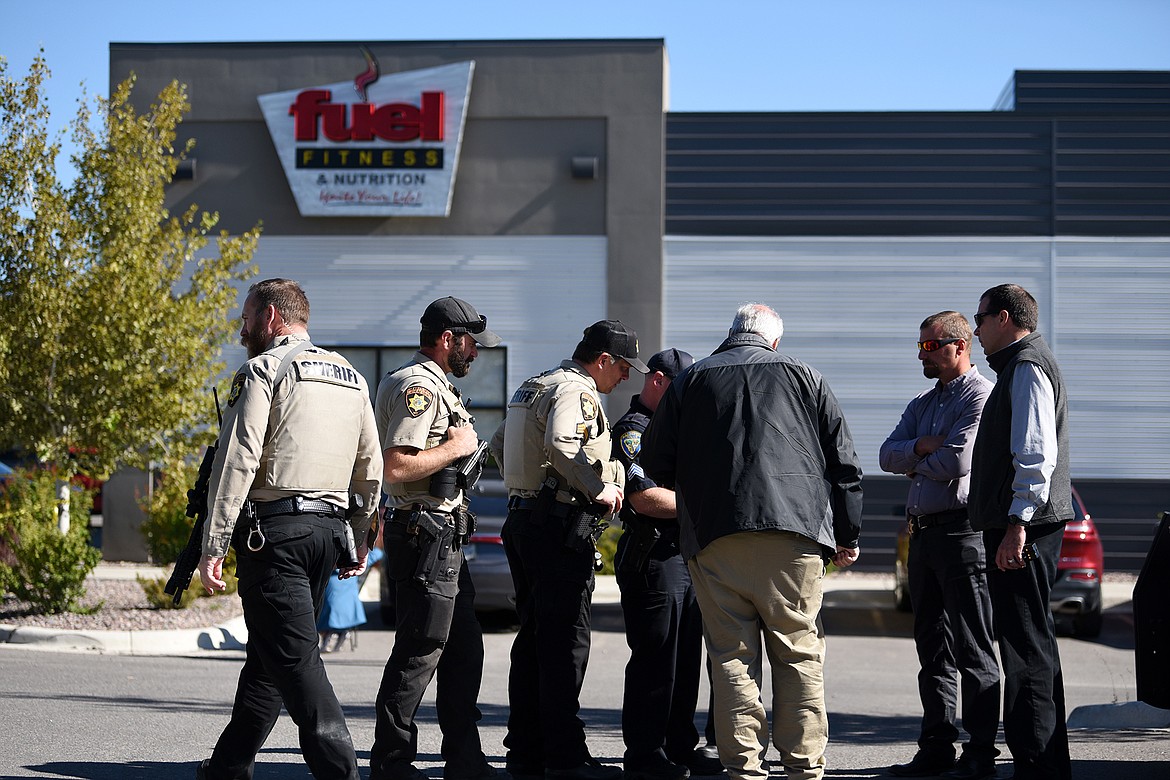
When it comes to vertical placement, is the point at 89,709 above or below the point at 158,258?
below

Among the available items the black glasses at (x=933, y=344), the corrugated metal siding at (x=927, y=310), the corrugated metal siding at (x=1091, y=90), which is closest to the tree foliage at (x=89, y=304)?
the corrugated metal siding at (x=927, y=310)

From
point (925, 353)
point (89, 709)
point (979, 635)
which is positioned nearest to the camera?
point (979, 635)

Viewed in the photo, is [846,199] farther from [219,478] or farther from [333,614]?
[219,478]

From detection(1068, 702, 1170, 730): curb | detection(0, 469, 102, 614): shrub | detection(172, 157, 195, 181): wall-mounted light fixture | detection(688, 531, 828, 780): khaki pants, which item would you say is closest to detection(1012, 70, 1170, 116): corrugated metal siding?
detection(172, 157, 195, 181): wall-mounted light fixture

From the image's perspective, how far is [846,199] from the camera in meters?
18.2

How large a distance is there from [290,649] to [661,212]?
14.2 metres

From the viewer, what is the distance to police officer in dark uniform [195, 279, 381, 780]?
4.75 metres

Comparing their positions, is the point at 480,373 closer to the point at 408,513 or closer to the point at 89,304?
the point at 89,304

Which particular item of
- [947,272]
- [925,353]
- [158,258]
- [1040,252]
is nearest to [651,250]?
[947,272]

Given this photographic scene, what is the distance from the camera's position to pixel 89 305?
12.6 meters

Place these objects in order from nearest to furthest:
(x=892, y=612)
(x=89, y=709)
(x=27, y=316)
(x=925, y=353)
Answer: (x=925, y=353) < (x=89, y=709) < (x=27, y=316) < (x=892, y=612)

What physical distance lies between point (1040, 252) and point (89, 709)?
14.9 meters

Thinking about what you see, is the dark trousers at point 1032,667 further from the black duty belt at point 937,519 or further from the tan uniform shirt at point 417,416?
the tan uniform shirt at point 417,416

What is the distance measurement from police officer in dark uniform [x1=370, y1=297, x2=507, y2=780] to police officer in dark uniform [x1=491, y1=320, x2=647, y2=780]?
30 centimetres
